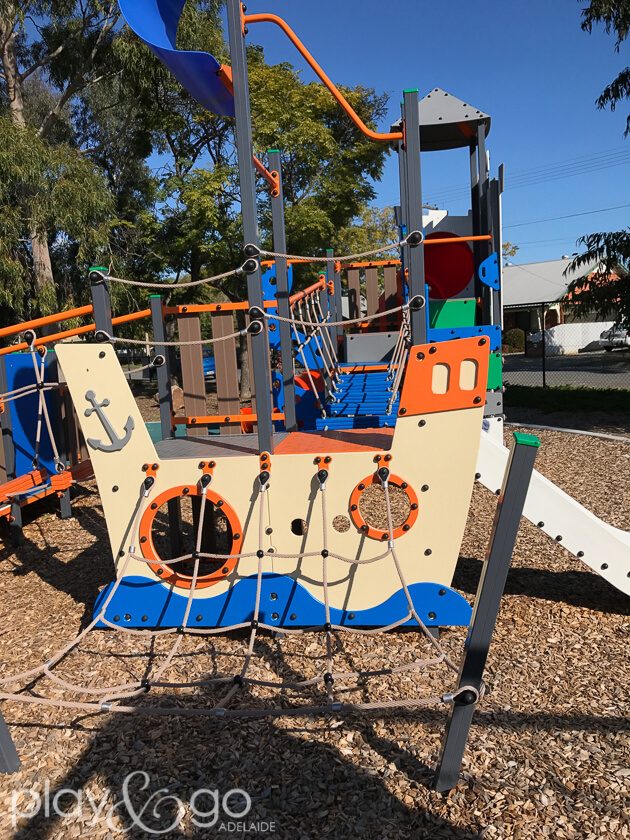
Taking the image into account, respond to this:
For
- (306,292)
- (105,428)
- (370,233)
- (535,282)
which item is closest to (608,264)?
(306,292)

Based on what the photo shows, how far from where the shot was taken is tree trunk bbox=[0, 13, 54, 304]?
12541 millimetres

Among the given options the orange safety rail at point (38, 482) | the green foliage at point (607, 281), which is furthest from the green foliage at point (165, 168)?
the orange safety rail at point (38, 482)

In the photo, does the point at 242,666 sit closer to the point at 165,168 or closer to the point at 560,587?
the point at 560,587

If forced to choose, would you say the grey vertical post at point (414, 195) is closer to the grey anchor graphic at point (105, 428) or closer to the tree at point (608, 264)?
the grey anchor graphic at point (105, 428)

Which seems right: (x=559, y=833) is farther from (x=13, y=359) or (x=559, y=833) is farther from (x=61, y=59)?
(x=61, y=59)

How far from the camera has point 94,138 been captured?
22.0 m

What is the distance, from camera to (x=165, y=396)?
4.41m

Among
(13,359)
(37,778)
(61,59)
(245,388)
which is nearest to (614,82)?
(245,388)

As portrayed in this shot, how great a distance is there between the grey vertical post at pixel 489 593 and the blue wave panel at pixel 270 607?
3.69ft

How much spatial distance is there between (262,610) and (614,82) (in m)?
15.3

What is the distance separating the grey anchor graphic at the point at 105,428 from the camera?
136 inches

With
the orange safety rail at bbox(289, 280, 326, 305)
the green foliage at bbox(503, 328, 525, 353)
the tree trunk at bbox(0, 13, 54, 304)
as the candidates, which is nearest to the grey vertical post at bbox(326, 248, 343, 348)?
the orange safety rail at bbox(289, 280, 326, 305)

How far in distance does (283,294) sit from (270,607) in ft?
6.65

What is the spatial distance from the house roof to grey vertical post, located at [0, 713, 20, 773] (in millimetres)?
37874
